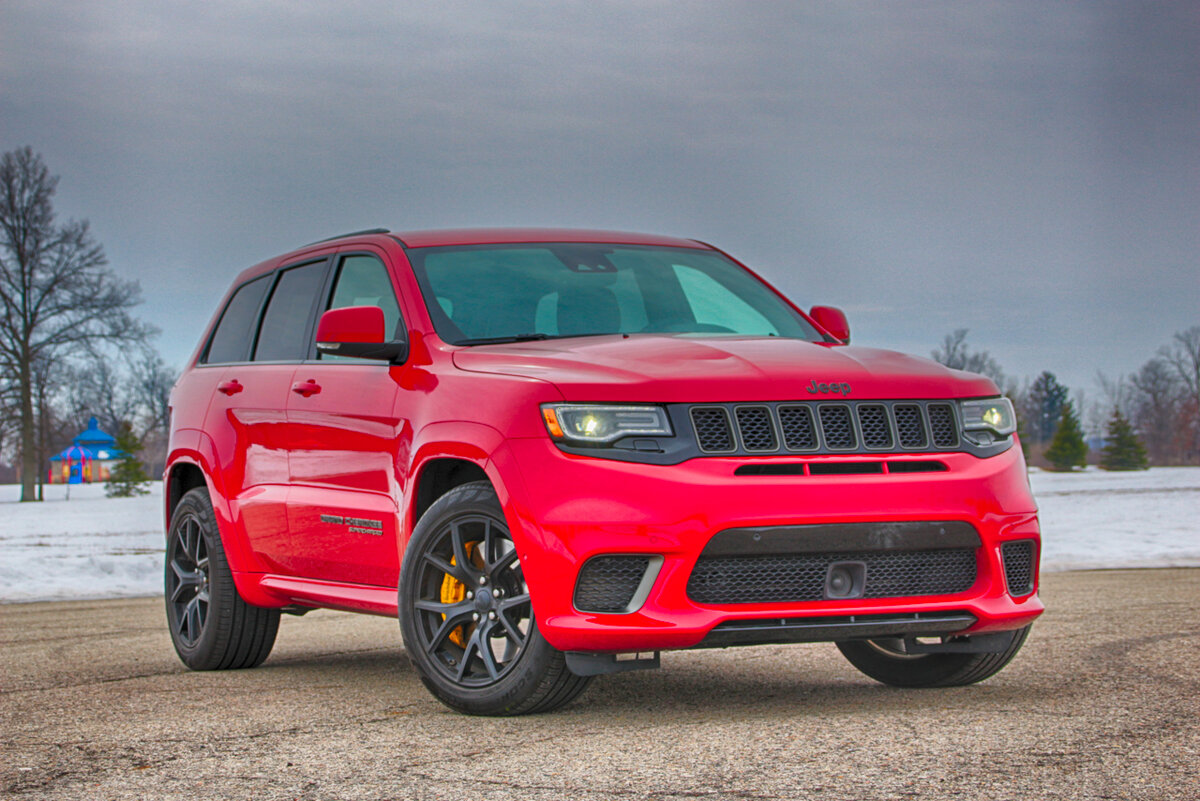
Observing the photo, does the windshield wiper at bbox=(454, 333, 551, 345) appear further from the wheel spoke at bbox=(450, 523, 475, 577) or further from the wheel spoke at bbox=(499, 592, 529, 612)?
the wheel spoke at bbox=(499, 592, 529, 612)

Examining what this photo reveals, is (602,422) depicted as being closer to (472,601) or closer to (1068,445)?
(472,601)

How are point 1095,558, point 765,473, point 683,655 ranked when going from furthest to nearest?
point 1095,558 → point 683,655 → point 765,473

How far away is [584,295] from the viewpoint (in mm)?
5969

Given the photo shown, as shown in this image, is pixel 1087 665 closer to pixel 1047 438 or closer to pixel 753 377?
pixel 753 377

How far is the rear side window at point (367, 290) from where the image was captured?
19.3 feet

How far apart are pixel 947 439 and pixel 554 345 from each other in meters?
1.43

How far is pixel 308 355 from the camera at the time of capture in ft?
21.2

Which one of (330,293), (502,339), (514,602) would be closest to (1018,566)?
(514,602)

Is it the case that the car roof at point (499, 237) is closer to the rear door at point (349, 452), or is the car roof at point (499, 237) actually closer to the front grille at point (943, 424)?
the rear door at point (349, 452)

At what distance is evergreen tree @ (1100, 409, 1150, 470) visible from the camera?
68.6 meters

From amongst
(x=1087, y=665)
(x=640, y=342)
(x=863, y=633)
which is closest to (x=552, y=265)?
(x=640, y=342)

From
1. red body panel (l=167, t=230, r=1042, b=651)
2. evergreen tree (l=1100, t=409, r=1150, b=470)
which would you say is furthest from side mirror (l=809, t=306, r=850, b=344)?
evergreen tree (l=1100, t=409, r=1150, b=470)

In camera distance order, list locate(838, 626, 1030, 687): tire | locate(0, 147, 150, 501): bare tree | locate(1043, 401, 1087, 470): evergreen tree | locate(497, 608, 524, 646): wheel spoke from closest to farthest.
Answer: locate(497, 608, 524, 646): wheel spoke < locate(838, 626, 1030, 687): tire < locate(0, 147, 150, 501): bare tree < locate(1043, 401, 1087, 470): evergreen tree

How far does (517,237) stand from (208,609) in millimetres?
2429
